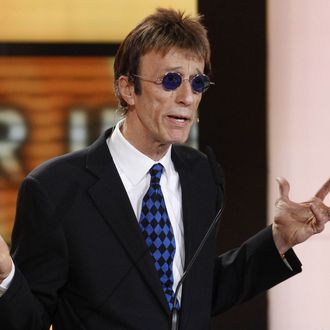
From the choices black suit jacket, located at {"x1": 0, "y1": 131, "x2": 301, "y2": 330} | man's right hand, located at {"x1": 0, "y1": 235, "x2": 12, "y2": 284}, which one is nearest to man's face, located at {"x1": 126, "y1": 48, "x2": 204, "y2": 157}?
black suit jacket, located at {"x1": 0, "y1": 131, "x2": 301, "y2": 330}

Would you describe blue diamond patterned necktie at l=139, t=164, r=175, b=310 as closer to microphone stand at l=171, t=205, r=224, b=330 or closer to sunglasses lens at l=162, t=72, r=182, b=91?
microphone stand at l=171, t=205, r=224, b=330

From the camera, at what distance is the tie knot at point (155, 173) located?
2.52 metres

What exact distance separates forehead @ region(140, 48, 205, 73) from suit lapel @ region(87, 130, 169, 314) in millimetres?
301

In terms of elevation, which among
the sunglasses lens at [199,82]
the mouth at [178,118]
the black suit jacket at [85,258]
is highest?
the sunglasses lens at [199,82]

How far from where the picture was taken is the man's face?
246 cm

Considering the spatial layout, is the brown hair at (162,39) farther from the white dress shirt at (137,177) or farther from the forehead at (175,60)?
the white dress shirt at (137,177)

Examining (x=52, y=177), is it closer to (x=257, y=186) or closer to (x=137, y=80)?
(x=137, y=80)

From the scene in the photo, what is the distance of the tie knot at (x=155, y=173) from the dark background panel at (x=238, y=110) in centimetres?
Answer: 168

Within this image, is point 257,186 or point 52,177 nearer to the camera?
point 52,177

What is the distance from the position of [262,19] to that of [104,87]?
2.71 feet

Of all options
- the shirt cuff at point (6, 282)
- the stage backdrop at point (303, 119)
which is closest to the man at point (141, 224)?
the shirt cuff at point (6, 282)

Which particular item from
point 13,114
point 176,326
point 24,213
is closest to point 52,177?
point 24,213

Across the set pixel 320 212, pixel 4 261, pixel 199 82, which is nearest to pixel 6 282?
pixel 4 261

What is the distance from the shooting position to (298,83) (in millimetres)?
4070
